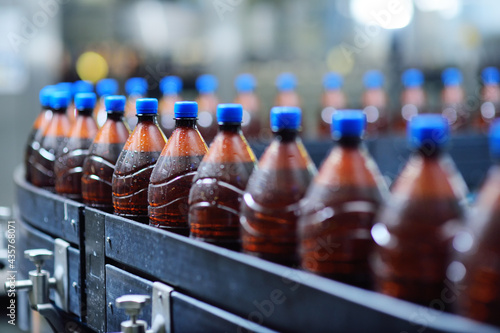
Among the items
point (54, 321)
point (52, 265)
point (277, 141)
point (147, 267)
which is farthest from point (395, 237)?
point (52, 265)

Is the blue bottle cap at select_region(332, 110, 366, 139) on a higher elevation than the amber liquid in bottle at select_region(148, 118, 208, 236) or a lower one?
higher

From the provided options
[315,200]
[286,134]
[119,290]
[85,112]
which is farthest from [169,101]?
[315,200]

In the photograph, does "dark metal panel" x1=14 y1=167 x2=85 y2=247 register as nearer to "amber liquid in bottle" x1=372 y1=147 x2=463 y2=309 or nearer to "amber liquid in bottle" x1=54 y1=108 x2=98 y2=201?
"amber liquid in bottle" x1=54 y1=108 x2=98 y2=201

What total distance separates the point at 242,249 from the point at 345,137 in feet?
0.88

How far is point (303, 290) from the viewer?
81 centimetres

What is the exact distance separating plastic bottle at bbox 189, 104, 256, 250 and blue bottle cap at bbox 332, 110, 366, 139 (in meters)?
0.26

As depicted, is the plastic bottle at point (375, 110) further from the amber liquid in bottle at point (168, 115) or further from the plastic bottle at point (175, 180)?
the plastic bottle at point (175, 180)

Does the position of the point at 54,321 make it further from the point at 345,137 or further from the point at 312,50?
the point at 312,50

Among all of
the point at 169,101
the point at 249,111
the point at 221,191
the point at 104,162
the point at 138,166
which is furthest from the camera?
the point at 249,111

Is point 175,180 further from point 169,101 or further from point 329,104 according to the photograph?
point 329,104

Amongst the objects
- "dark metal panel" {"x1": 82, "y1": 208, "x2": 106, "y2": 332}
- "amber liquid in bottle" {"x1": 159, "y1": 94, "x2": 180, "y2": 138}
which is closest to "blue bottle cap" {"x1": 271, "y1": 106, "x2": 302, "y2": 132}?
"dark metal panel" {"x1": 82, "y1": 208, "x2": 106, "y2": 332}

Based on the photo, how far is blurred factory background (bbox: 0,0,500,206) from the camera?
5.07m

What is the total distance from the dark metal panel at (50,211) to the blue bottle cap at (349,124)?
75cm

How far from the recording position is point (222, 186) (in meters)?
1.06
